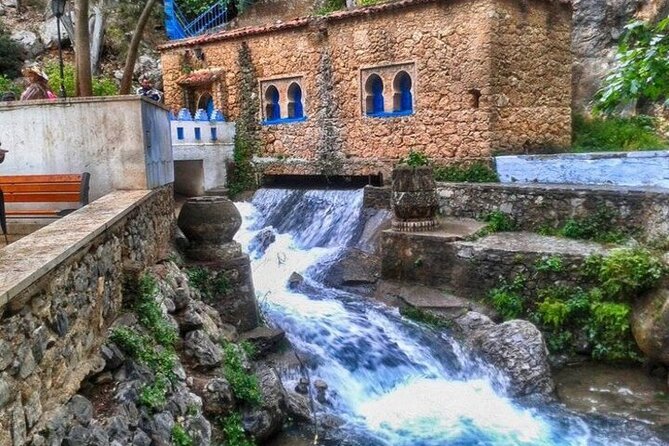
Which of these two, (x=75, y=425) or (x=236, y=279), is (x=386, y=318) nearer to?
(x=236, y=279)

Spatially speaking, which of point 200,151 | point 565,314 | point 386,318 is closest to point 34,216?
point 386,318

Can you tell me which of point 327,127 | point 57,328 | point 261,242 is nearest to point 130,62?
point 261,242

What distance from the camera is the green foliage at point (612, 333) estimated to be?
305 inches

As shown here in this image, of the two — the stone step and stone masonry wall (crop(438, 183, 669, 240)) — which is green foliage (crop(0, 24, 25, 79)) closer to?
stone masonry wall (crop(438, 183, 669, 240))

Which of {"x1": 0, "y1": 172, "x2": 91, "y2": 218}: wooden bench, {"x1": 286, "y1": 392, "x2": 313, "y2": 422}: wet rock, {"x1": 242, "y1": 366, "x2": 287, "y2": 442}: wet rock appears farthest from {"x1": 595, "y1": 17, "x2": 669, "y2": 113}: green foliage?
{"x1": 0, "y1": 172, "x2": 91, "y2": 218}: wooden bench

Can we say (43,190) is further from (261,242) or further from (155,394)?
(261,242)

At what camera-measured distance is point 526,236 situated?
9.66m

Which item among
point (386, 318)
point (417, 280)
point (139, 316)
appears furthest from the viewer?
point (417, 280)

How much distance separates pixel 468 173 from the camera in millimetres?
11922

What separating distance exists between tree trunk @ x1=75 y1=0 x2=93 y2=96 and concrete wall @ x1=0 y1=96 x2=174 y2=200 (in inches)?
62.5

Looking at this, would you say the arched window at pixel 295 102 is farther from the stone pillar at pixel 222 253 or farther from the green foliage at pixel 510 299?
the green foliage at pixel 510 299

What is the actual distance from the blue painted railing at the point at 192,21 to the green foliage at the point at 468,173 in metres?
11.4

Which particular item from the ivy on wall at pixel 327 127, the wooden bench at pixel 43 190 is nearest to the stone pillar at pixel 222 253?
the wooden bench at pixel 43 190

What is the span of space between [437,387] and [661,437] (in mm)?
2469
